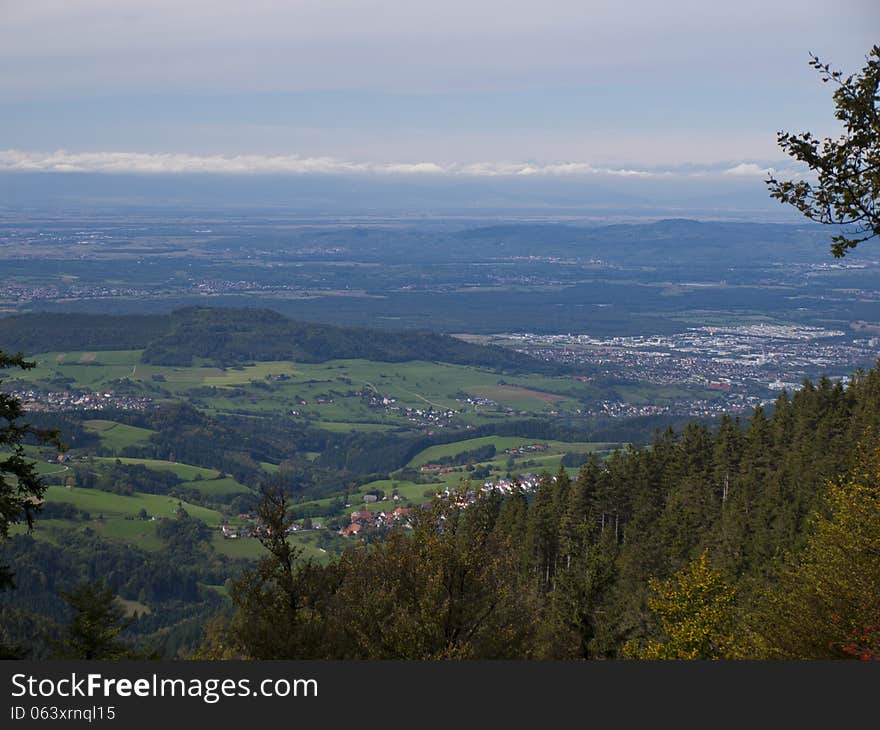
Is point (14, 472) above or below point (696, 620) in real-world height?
above

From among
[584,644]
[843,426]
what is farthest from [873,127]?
[843,426]

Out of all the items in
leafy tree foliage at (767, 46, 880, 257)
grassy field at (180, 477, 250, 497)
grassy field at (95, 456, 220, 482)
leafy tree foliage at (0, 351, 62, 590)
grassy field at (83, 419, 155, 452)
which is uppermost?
leafy tree foliage at (767, 46, 880, 257)

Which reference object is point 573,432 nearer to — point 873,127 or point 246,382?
point 246,382

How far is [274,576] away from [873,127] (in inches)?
584

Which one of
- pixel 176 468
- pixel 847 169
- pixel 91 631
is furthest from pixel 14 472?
pixel 176 468

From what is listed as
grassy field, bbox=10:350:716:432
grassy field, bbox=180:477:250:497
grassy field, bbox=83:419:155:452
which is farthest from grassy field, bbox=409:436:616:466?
grassy field, bbox=83:419:155:452

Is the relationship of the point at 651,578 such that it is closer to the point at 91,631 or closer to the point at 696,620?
the point at 696,620

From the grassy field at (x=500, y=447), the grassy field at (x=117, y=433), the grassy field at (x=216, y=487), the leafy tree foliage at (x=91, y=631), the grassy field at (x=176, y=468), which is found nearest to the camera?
the leafy tree foliage at (x=91, y=631)

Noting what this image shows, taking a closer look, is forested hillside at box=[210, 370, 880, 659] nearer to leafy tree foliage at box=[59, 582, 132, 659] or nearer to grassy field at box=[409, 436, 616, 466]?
leafy tree foliage at box=[59, 582, 132, 659]

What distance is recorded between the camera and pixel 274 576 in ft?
62.5

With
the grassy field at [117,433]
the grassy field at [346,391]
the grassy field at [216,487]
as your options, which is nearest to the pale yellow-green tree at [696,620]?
the grassy field at [216,487]

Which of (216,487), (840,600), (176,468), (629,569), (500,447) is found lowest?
(216,487)

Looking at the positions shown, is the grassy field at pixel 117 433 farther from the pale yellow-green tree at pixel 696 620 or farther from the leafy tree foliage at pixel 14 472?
the leafy tree foliage at pixel 14 472

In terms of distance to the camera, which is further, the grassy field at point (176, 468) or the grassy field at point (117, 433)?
the grassy field at point (117, 433)
